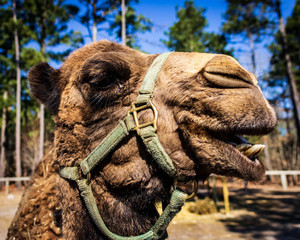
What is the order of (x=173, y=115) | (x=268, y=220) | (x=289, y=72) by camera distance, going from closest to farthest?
(x=173, y=115), (x=268, y=220), (x=289, y=72)

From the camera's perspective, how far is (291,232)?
22.2ft

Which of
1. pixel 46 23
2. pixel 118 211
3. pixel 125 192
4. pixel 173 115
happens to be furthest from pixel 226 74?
pixel 46 23

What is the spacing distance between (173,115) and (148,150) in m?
0.27

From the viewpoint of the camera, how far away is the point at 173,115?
1.45 meters

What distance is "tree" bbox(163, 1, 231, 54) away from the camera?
13641 mm

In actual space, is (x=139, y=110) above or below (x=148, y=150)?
above

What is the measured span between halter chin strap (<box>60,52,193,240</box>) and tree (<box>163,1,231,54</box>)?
12190 millimetres

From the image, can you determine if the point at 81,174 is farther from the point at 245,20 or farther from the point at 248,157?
the point at 245,20

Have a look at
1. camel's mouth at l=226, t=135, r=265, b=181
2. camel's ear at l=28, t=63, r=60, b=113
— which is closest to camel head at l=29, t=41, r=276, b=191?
camel's mouth at l=226, t=135, r=265, b=181

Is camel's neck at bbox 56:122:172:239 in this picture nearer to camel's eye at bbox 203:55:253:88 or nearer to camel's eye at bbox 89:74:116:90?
camel's eye at bbox 89:74:116:90

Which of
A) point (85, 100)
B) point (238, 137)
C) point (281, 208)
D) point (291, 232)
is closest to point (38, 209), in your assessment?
point (85, 100)

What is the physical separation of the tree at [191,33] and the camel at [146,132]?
12065 mm

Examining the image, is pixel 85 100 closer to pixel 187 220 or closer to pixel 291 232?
pixel 291 232

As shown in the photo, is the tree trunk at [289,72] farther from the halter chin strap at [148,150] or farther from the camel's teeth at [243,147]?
the halter chin strap at [148,150]
